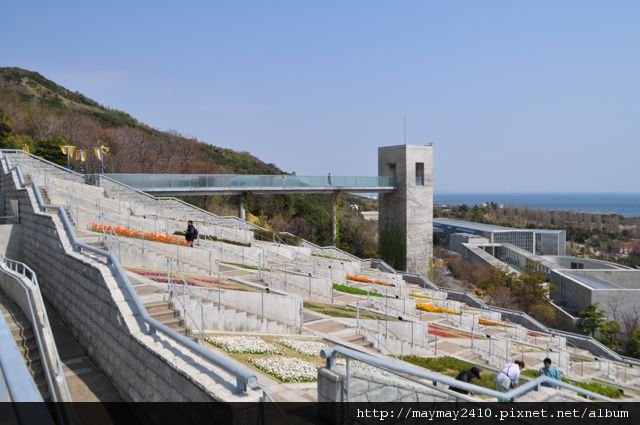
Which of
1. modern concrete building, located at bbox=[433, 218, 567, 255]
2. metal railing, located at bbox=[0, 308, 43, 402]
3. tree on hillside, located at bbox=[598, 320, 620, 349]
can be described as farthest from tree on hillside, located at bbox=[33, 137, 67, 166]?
modern concrete building, located at bbox=[433, 218, 567, 255]

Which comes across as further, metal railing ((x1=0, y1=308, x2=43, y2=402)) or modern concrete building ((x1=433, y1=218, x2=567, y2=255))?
modern concrete building ((x1=433, y1=218, x2=567, y2=255))

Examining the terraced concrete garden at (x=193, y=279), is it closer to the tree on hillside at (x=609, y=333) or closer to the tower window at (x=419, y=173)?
the tree on hillside at (x=609, y=333)

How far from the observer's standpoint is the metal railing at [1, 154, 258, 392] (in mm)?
6531

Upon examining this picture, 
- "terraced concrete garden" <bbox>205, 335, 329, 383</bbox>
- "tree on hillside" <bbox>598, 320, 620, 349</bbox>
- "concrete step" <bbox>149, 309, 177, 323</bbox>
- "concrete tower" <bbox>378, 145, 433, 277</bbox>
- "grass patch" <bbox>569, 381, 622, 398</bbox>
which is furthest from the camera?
"concrete tower" <bbox>378, 145, 433, 277</bbox>

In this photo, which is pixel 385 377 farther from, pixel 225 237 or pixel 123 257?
pixel 225 237

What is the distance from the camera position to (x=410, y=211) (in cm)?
4256

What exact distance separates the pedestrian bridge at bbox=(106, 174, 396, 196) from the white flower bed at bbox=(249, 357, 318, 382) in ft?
73.9

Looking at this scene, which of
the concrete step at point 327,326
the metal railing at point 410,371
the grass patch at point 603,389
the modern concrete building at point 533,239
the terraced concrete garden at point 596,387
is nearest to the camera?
→ the metal railing at point 410,371

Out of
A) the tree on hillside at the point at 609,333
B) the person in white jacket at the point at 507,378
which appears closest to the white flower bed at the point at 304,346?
the person in white jacket at the point at 507,378

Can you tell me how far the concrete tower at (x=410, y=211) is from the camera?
139 ft

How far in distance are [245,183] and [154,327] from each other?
27074 mm

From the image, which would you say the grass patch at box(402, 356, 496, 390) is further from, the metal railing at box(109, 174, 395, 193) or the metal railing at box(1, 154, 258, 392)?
A: the metal railing at box(109, 174, 395, 193)

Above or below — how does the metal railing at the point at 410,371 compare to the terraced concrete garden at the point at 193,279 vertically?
above

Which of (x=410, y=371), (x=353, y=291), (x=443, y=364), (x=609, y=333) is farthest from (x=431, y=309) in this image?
(x=410, y=371)
